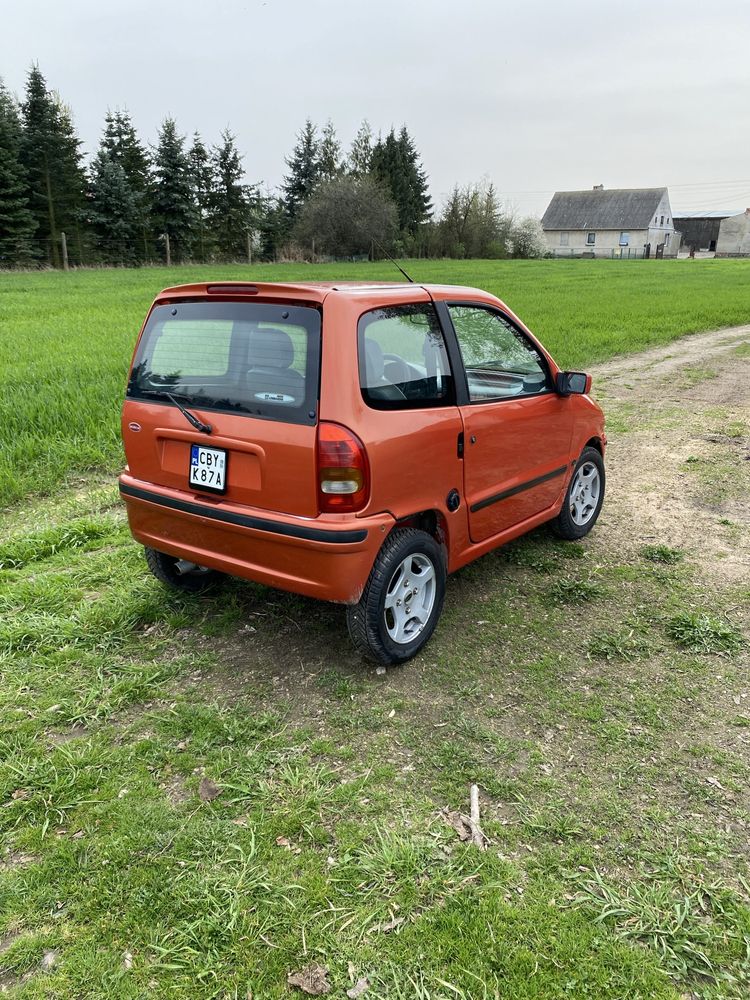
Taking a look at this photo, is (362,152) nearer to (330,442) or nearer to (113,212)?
(113,212)

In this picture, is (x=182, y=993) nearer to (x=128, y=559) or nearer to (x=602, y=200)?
(x=128, y=559)

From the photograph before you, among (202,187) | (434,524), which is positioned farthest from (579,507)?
(202,187)

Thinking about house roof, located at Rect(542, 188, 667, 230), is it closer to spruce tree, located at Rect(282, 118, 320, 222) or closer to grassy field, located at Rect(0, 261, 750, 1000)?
spruce tree, located at Rect(282, 118, 320, 222)

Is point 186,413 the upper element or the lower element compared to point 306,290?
lower

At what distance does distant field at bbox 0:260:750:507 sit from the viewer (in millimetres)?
6816

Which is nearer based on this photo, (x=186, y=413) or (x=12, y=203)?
(x=186, y=413)

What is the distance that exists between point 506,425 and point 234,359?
1.58 m

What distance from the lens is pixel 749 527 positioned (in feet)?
17.5

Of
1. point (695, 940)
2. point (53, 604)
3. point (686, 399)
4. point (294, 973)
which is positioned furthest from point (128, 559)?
point (686, 399)

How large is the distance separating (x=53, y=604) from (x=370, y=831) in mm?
2566

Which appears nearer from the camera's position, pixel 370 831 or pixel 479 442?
pixel 370 831

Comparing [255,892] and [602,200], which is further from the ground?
[602,200]

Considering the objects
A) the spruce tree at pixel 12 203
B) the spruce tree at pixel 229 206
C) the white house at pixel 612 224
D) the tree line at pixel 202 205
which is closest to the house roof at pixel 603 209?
the white house at pixel 612 224

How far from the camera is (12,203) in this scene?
36938 mm
